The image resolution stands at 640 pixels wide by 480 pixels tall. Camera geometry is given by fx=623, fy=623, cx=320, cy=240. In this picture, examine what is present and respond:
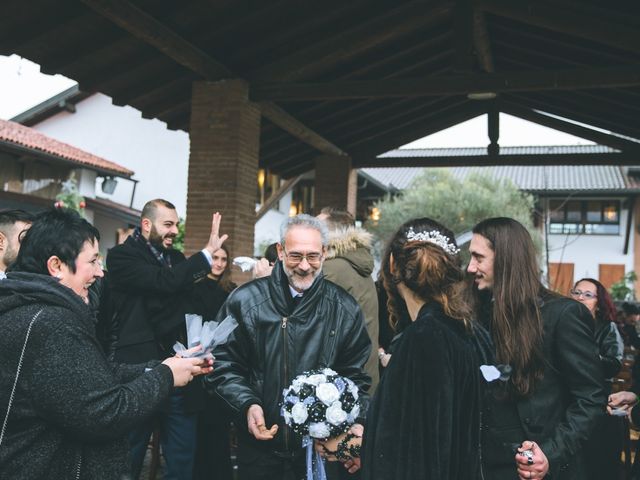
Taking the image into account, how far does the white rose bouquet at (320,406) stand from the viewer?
2742mm

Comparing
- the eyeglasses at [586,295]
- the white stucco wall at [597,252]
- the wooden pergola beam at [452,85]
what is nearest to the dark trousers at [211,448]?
the eyeglasses at [586,295]

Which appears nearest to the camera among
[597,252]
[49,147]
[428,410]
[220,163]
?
[428,410]

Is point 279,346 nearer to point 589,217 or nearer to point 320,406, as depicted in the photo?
point 320,406

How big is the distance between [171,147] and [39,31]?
2030cm

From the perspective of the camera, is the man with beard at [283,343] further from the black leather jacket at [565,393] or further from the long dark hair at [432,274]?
the black leather jacket at [565,393]

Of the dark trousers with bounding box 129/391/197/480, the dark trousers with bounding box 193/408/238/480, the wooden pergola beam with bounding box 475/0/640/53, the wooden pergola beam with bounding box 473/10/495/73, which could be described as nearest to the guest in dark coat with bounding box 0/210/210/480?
the dark trousers with bounding box 129/391/197/480

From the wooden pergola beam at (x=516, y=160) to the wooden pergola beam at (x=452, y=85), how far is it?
16.3 feet

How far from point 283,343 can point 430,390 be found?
1.03 metres

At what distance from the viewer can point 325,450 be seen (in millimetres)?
2928

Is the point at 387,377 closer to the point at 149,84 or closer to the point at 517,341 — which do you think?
the point at 517,341

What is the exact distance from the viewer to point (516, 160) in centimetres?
1420

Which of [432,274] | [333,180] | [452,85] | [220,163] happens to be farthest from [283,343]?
[333,180]

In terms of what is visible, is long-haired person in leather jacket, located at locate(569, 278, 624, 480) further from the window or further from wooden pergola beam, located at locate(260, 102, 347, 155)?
the window

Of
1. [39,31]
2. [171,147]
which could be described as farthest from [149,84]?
[171,147]
